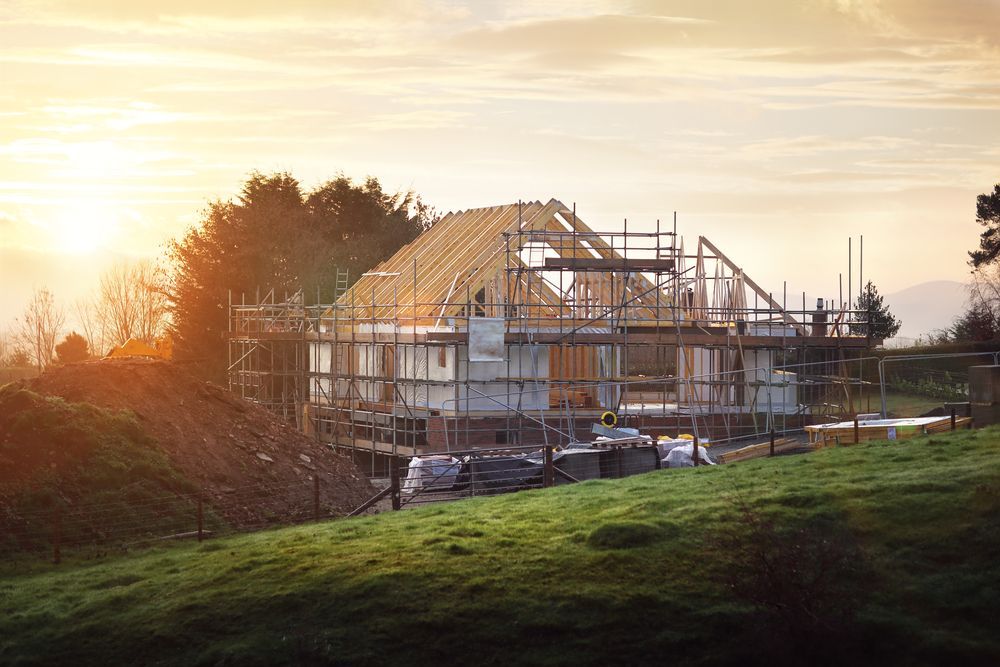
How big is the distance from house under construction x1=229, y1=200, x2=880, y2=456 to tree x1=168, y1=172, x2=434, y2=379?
653 inches

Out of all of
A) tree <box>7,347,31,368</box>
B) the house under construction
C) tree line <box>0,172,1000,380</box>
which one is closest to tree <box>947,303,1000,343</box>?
tree line <box>0,172,1000,380</box>

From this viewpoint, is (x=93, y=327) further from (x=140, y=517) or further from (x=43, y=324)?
(x=140, y=517)

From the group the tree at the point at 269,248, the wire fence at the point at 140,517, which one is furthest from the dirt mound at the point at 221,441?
the tree at the point at 269,248

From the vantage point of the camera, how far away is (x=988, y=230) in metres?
55.4

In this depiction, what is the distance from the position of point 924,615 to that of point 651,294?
22.2 m

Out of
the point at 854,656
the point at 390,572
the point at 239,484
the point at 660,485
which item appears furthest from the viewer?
the point at 239,484

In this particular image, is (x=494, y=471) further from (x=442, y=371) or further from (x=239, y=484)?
(x=442, y=371)

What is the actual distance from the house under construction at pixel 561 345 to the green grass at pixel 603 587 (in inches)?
556

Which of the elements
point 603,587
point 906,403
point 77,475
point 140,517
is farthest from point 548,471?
point 906,403

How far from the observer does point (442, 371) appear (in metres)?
33.0

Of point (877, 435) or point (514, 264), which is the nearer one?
point (877, 435)

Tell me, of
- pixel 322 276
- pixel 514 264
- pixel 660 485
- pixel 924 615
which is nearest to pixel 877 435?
pixel 660 485

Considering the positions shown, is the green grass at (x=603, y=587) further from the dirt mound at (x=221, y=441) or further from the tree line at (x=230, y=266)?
the tree line at (x=230, y=266)

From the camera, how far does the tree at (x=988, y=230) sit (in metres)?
53.9
